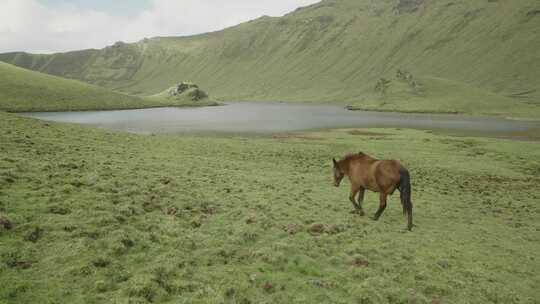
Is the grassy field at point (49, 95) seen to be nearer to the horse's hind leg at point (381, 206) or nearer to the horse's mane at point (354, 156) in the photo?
the horse's mane at point (354, 156)

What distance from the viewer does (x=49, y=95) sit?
123125 mm

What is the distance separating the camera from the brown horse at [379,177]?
15942 millimetres

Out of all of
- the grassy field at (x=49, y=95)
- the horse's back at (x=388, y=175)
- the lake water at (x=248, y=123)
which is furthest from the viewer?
the grassy field at (x=49, y=95)

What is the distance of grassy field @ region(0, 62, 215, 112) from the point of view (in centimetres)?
10938

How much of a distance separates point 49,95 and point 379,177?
449 ft

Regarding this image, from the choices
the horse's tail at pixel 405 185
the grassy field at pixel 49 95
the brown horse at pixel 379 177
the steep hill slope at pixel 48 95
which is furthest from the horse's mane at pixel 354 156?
the steep hill slope at pixel 48 95

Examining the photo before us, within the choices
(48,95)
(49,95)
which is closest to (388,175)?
(48,95)

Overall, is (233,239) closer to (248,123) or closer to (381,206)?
(381,206)

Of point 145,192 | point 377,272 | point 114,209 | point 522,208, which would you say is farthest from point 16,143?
point 522,208

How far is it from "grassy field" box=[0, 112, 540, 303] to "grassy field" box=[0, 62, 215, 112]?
101 meters

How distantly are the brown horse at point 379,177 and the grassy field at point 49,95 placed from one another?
11269 centimetres

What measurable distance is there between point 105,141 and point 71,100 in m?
107

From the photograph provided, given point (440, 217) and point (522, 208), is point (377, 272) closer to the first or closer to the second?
point (440, 217)

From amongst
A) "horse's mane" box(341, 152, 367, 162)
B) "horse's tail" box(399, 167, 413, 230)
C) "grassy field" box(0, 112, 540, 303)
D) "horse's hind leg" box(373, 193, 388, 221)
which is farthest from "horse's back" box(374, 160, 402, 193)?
"grassy field" box(0, 112, 540, 303)
